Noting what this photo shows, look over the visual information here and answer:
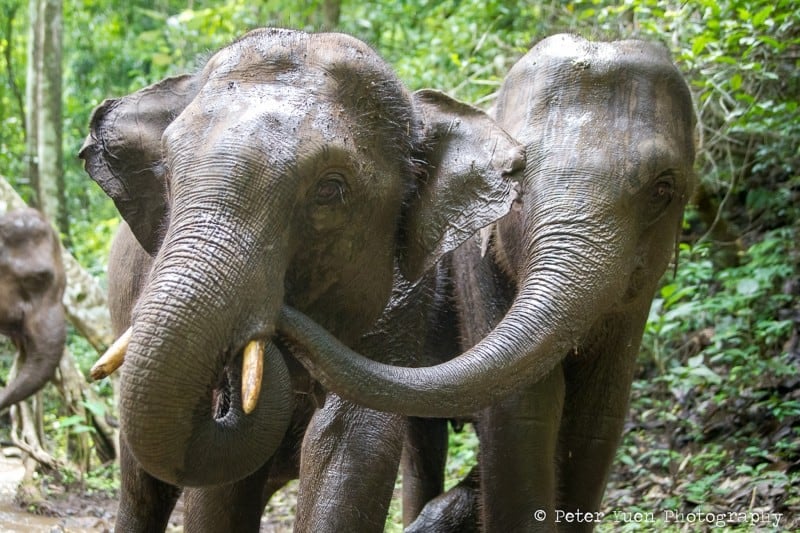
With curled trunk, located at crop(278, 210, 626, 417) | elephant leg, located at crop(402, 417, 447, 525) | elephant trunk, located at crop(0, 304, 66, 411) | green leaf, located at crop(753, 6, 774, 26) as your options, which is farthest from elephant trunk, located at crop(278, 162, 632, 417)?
elephant trunk, located at crop(0, 304, 66, 411)

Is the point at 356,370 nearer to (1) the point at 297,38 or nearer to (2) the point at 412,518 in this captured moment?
(1) the point at 297,38

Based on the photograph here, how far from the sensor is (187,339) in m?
2.93

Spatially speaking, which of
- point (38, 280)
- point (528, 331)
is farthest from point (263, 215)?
point (38, 280)

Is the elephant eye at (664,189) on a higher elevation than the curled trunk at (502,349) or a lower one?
higher

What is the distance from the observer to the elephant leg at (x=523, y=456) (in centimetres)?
427

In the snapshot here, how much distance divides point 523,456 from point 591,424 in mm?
632

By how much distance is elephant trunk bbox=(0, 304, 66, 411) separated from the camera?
872 centimetres

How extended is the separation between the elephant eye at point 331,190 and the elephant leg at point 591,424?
1.60 meters

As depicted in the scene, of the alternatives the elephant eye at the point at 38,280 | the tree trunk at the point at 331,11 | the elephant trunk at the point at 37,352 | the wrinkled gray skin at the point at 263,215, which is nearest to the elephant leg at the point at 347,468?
the wrinkled gray skin at the point at 263,215

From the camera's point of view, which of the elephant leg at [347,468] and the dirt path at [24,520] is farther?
the dirt path at [24,520]

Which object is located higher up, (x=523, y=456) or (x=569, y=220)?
(x=569, y=220)

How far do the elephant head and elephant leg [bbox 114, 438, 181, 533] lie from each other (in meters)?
1.70

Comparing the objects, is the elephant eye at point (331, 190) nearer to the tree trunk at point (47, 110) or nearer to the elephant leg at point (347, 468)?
the elephant leg at point (347, 468)

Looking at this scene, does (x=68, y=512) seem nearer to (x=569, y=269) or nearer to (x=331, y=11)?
(x=569, y=269)
